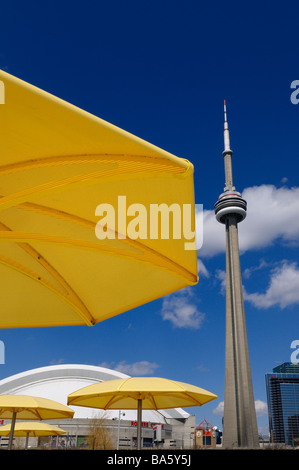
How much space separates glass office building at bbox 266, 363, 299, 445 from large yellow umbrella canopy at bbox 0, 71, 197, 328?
591 ft

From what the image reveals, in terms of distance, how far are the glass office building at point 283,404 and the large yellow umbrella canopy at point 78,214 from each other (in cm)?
18016

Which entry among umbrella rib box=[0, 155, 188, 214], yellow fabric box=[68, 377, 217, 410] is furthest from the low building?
umbrella rib box=[0, 155, 188, 214]

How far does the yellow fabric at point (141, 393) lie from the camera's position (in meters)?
9.24

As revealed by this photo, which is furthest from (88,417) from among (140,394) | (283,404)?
(283,404)

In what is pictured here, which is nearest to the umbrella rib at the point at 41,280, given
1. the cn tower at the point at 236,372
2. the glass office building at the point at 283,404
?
the cn tower at the point at 236,372

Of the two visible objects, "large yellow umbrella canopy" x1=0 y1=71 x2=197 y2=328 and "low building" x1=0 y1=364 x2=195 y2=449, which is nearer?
"large yellow umbrella canopy" x1=0 y1=71 x2=197 y2=328

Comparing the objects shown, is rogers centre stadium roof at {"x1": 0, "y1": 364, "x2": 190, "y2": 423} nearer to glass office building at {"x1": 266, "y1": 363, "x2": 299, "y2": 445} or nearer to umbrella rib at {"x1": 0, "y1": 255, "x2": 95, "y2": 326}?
umbrella rib at {"x1": 0, "y1": 255, "x2": 95, "y2": 326}

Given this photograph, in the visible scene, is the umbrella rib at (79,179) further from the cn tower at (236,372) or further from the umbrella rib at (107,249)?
the cn tower at (236,372)

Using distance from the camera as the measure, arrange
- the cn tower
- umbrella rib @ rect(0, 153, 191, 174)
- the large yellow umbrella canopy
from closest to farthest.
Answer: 1. the large yellow umbrella canopy
2. umbrella rib @ rect(0, 153, 191, 174)
3. the cn tower

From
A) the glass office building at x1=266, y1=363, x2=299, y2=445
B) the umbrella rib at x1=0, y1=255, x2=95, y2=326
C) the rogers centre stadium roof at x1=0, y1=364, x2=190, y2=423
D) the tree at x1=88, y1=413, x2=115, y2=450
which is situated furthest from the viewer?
the glass office building at x1=266, y1=363, x2=299, y2=445

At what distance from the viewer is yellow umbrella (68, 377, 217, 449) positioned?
9.24 meters

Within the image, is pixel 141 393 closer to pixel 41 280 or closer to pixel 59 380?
pixel 41 280

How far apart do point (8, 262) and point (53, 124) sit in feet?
9.38

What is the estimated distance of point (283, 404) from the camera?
174 metres
